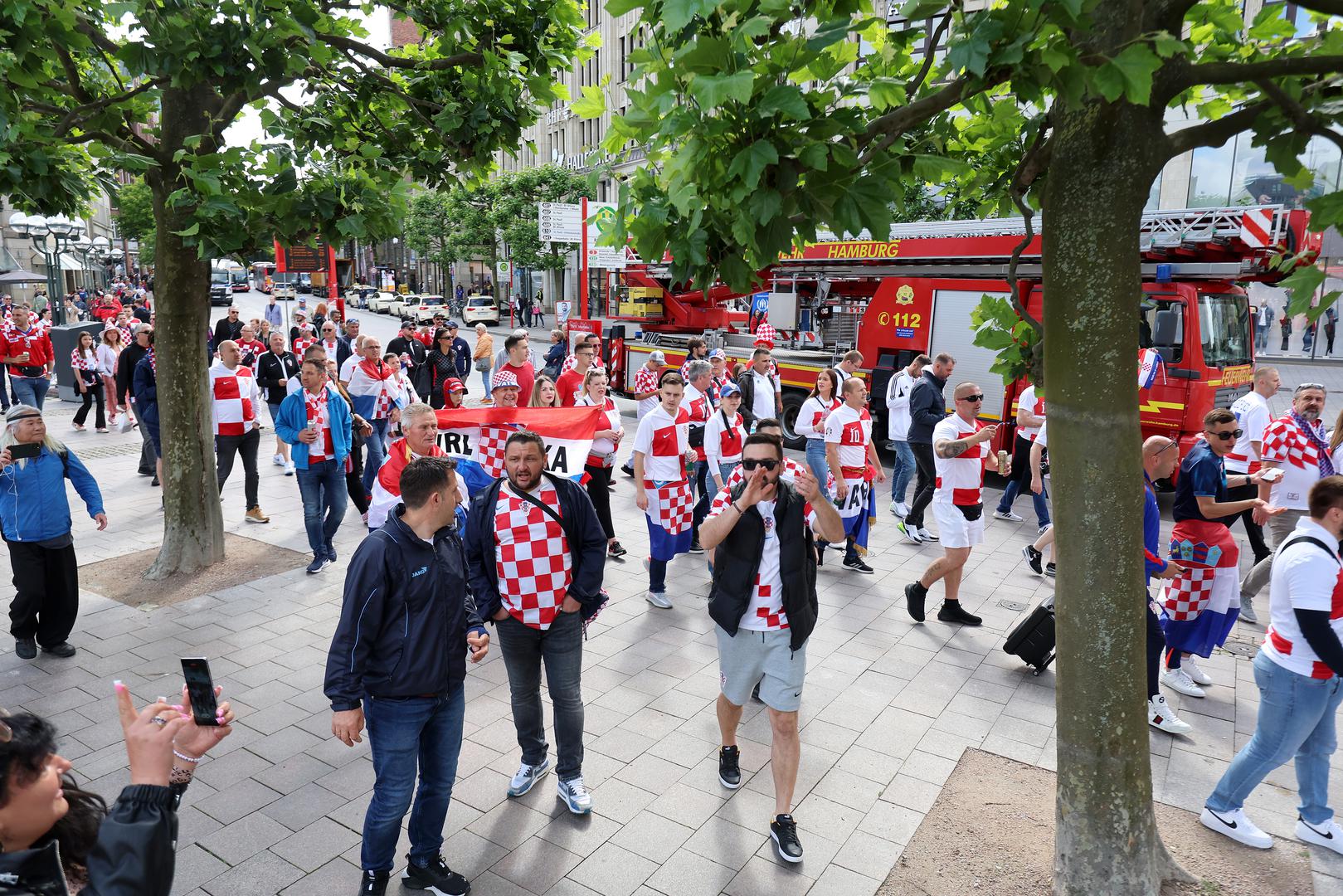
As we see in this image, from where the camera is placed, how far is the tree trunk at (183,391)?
7.89 metres

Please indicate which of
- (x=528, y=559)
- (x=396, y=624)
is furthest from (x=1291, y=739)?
(x=396, y=624)

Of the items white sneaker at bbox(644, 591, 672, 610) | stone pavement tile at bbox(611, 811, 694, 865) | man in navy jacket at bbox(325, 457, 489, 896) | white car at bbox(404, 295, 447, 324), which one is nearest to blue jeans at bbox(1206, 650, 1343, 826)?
stone pavement tile at bbox(611, 811, 694, 865)

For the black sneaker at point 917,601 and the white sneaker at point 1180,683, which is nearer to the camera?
the white sneaker at point 1180,683

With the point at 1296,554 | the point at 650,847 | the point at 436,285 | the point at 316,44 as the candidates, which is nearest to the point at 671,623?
the point at 650,847

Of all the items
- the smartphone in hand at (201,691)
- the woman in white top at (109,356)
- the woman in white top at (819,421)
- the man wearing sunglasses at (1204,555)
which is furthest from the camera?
the woman in white top at (109,356)

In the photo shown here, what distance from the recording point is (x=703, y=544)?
174 inches

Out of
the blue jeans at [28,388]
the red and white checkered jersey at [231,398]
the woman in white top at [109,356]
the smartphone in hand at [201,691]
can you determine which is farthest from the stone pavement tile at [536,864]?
the blue jeans at [28,388]

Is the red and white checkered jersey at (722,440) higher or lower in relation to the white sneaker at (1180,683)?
higher

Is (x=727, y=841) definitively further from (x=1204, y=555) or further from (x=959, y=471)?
(x=959, y=471)

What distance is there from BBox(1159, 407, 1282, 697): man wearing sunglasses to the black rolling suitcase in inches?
28.1

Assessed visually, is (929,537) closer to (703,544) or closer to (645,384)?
(645,384)

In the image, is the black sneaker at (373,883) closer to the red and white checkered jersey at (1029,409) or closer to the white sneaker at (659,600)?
the white sneaker at (659,600)

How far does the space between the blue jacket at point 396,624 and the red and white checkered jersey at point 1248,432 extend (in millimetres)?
7406

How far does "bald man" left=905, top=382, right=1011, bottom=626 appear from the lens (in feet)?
23.7
